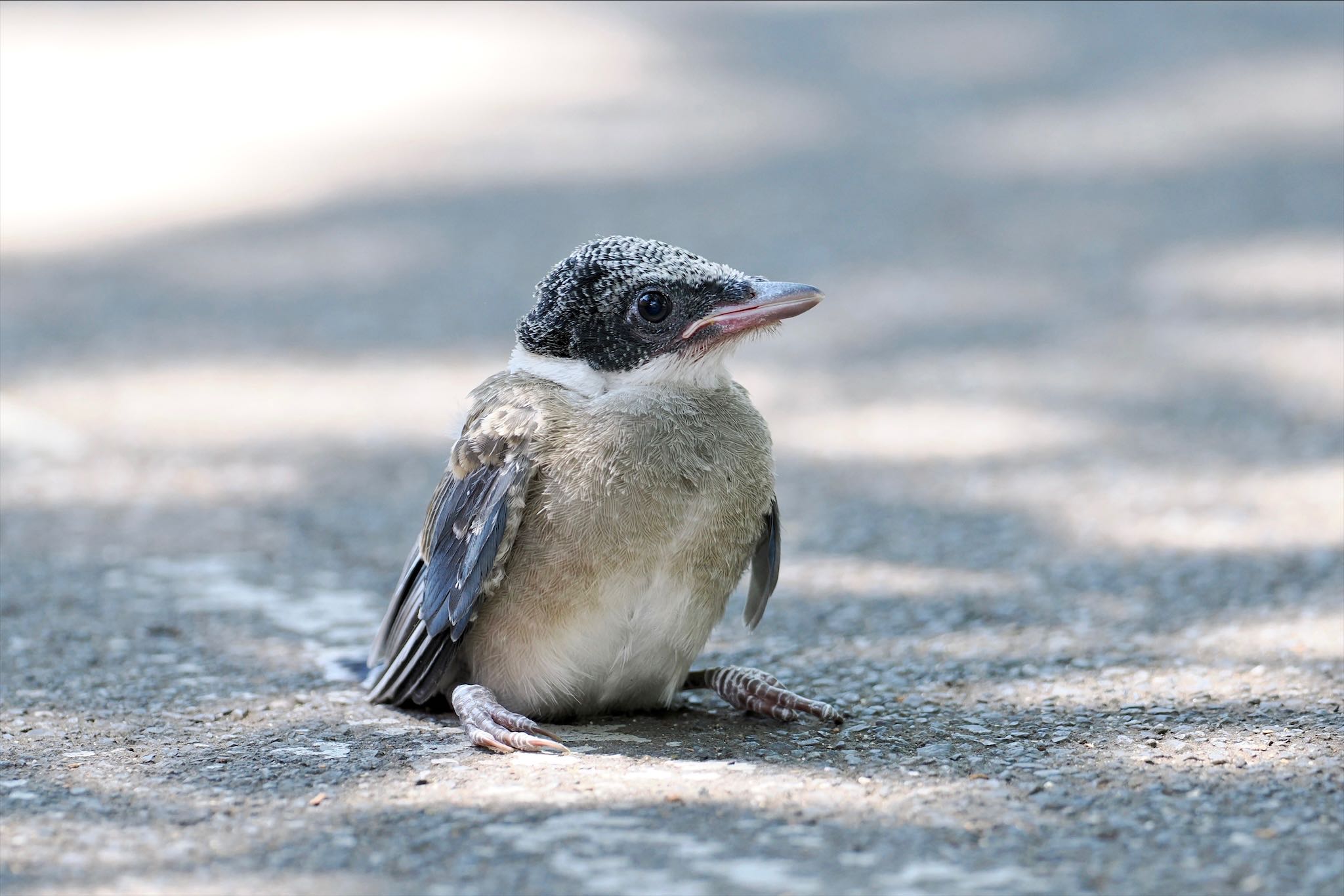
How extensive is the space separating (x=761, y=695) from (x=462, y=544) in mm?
1049

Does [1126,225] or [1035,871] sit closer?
[1035,871]

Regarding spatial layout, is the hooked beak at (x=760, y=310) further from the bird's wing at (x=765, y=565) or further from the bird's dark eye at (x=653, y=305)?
the bird's wing at (x=765, y=565)

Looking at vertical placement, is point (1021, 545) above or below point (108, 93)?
below

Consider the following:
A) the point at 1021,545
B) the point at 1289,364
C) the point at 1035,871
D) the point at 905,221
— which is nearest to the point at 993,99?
the point at 905,221

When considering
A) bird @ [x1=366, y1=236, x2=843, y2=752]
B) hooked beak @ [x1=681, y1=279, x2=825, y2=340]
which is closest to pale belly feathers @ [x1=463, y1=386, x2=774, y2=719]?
bird @ [x1=366, y1=236, x2=843, y2=752]

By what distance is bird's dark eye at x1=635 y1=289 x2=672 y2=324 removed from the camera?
4844 millimetres

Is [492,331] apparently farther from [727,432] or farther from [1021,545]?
[727,432]

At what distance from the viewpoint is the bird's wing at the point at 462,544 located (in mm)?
4695

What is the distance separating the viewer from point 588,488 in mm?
4625

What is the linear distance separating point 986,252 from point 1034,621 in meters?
5.95

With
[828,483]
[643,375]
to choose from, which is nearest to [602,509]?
[643,375]

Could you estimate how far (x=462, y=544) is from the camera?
4836mm

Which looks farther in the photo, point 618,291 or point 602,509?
point 618,291

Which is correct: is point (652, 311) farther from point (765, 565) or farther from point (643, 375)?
point (765, 565)
